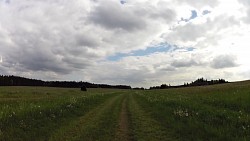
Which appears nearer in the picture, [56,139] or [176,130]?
[56,139]

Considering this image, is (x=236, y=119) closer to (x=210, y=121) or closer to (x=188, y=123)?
(x=210, y=121)

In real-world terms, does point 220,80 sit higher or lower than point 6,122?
higher

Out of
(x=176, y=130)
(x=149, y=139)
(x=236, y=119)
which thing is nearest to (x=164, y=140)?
(x=149, y=139)

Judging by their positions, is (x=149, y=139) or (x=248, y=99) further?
(x=248, y=99)

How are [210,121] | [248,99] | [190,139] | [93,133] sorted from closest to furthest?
[190,139]
[93,133]
[210,121]
[248,99]

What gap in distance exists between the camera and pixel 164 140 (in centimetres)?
1220

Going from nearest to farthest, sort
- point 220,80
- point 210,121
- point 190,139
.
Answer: point 190,139
point 210,121
point 220,80

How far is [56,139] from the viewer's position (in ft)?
40.1

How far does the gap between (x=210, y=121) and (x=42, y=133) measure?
8.12 meters

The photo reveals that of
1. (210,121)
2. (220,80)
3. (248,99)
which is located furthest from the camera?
(220,80)

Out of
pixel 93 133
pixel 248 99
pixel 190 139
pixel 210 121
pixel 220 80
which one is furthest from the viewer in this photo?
pixel 220 80

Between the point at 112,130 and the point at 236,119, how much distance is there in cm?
594

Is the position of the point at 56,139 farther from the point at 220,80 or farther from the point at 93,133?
the point at 220,80

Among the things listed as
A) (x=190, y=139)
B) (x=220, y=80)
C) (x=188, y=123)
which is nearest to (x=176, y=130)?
(x=188, y=123)
